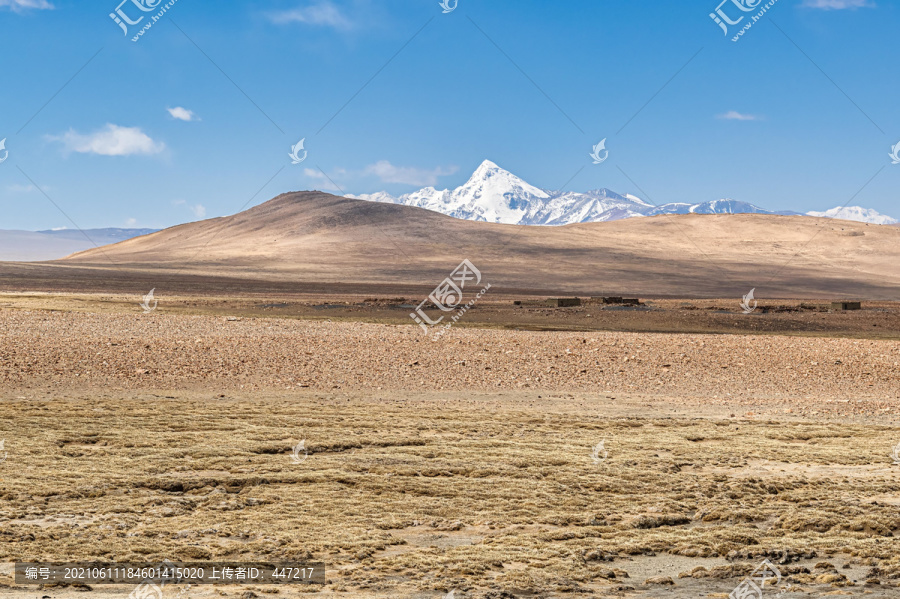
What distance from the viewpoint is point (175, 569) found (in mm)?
7207

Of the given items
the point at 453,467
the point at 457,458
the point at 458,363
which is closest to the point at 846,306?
the point at 458,363

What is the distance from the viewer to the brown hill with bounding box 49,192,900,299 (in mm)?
99250

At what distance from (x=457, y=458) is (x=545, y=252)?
363 ft

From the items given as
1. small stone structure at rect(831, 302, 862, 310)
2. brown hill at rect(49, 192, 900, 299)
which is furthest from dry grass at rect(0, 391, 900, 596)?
brown hill at rect(49, 192, 900, 299)

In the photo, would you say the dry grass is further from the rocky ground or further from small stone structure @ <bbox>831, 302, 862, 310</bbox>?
small stone structure @ <bbox>831, 302, 862, 310</bbox>

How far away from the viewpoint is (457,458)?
38.7 feet

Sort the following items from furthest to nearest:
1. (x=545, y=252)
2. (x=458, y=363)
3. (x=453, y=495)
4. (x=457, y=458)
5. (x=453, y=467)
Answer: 1. (x=545, y=252)
2. (x=458, y=363)
3. (x=457, y=458)
4. (x=453, y=467)
5. (x=453, y=495)

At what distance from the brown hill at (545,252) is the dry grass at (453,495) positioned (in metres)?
71.2

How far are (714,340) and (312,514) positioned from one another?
20.0 m

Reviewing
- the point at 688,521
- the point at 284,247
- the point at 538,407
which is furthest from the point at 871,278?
the point at 688,521

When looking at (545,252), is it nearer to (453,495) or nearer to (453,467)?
(453,467)

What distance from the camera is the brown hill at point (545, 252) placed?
99.2m

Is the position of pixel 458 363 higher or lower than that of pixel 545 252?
lower

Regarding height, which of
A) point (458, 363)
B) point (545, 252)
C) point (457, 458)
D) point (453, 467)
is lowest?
point (453, 467)
